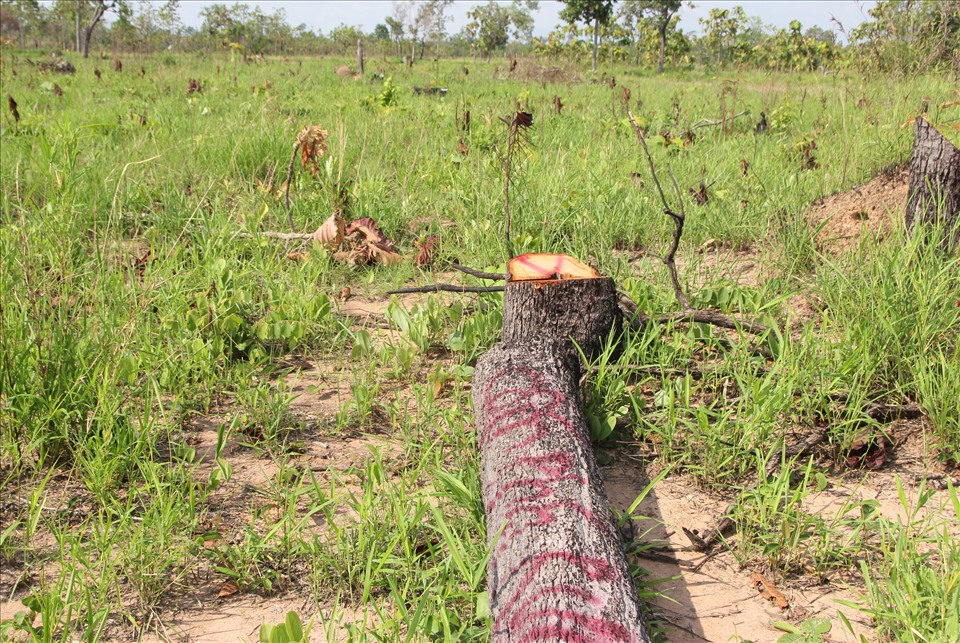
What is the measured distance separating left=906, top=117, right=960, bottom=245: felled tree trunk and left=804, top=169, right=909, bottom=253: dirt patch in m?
0.37

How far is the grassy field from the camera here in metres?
1.84

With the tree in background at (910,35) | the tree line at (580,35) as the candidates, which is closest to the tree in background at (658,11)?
the tree line at (580,35)

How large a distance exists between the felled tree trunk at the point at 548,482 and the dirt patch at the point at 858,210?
1718 mm

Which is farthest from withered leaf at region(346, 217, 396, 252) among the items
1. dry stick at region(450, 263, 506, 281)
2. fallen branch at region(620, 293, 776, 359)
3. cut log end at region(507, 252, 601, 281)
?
fallen branch at region(620, 293, 776, 359)

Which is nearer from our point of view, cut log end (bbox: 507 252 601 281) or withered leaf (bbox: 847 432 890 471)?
withered leaf (bbox: 847 432 890 471)

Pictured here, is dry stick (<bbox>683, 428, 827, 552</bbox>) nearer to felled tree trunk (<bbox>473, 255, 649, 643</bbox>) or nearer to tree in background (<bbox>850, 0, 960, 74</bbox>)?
felled tree trunk (<bbox>473, 255, 649, 643</bbox>)

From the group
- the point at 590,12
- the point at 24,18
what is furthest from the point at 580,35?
the point at 24,18

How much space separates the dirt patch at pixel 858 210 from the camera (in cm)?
366

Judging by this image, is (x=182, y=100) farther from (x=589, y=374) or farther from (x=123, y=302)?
(x=589, y=374)

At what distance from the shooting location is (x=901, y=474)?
2.33 m

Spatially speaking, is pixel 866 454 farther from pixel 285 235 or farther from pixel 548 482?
pixel 285 235

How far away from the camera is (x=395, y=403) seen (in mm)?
2791

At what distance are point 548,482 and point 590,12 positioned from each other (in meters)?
41.3

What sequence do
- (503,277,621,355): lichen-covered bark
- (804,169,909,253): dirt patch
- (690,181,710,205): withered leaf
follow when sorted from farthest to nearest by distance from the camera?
(690,181,710,205): withered leaf → (804,169,909,253): dirt patch → (503,277,621,355): lichen-covered bark
